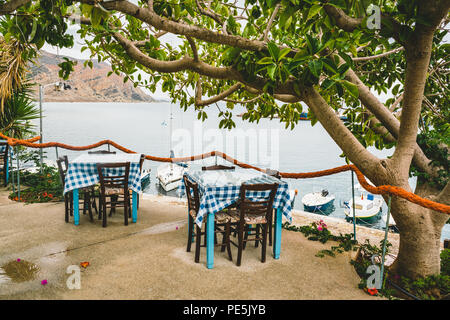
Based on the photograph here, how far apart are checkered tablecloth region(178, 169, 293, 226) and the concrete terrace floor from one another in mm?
598

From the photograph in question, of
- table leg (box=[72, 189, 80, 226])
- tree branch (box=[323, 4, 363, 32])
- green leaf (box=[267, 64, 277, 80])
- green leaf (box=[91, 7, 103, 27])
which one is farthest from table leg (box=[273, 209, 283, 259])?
table leg (box=[72, 189, 80, 226])

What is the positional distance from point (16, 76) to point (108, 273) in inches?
267

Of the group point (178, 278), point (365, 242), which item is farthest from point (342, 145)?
point (178, 278)

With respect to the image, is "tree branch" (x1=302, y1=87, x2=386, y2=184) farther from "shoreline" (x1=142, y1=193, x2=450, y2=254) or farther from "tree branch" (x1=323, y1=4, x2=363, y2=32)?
"shoreline" (x1=142, y1=193, x2=450, y2=254)

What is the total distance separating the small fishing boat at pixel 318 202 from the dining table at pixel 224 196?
1932cm

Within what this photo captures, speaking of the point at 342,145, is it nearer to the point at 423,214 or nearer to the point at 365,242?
the point at 423,214

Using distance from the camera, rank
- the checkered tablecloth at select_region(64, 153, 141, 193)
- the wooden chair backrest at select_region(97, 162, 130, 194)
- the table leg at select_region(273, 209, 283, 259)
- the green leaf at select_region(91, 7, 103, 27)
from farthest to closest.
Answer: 1. the checkered tablecloth at select_region(64, 153, 141, 193)
2. the wooden chair backrest at select_region(97, 162, 130, 194)
3. the table leg at select_region(273, 209, 283, 259)
4. the green leaf at select_region(91, 7, 103, 27)

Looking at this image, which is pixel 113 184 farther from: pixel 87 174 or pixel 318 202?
pixel 318 202

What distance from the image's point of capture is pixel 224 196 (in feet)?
11.4

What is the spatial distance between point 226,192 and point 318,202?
2024 cm

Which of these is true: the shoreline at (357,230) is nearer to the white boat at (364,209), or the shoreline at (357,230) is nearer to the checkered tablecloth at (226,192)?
the checkered tablecloth at (226,192)

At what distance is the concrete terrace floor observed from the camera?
295 centimetres

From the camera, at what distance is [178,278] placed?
3199mm

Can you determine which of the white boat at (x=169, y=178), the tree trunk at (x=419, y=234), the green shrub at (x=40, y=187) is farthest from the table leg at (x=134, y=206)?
the white boat at (x=169, y=178)
